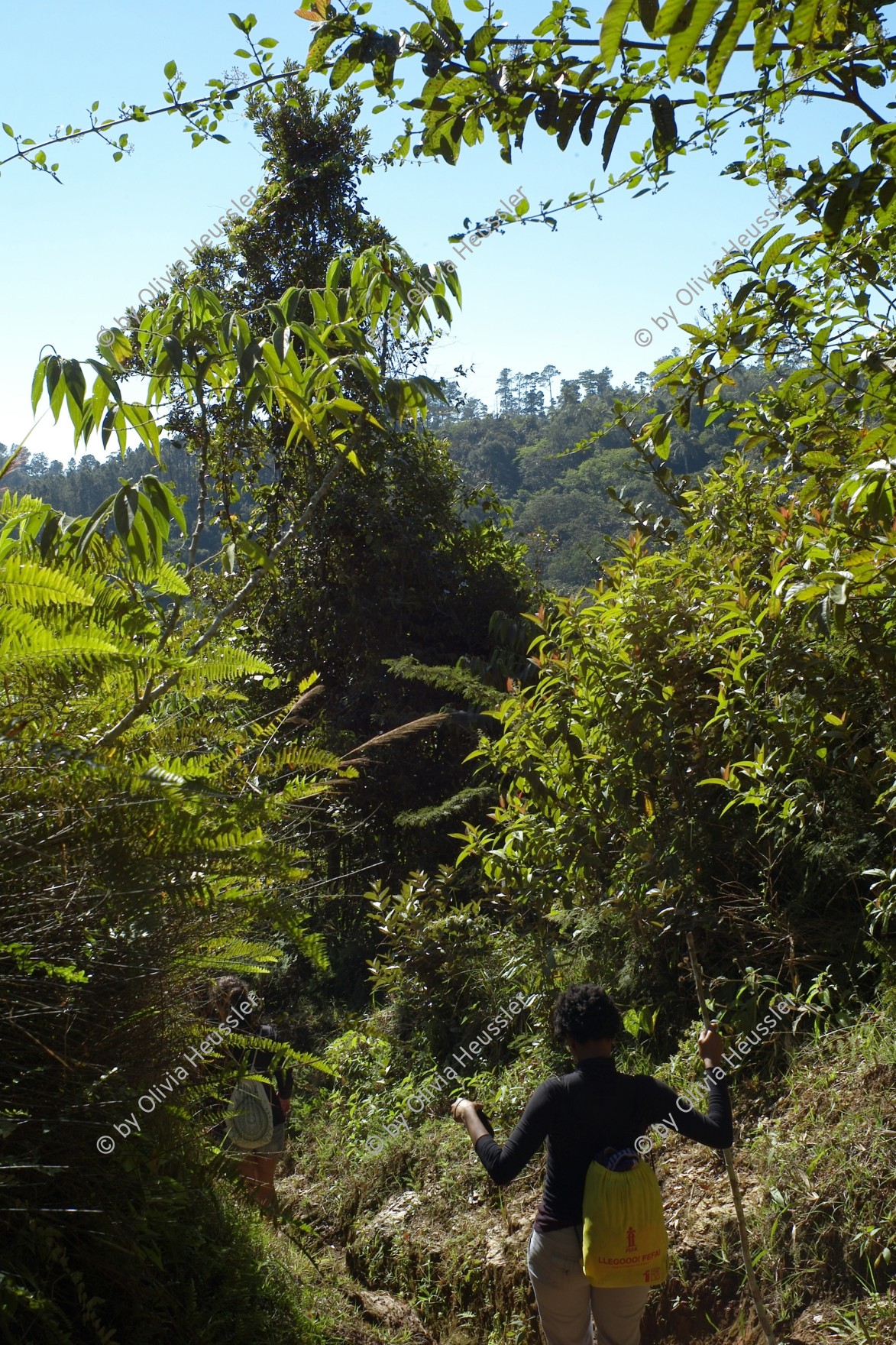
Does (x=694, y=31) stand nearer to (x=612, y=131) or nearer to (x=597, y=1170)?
(x=612, y=131)

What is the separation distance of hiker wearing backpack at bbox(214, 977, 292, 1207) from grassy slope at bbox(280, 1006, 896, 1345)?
0.56 m

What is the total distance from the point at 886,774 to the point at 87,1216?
3.47 metres

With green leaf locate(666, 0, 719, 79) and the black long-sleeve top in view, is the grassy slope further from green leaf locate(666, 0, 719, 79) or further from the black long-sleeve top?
green leaf locate(666, 0, 719, 79)

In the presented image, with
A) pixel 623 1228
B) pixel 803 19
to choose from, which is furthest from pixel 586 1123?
pixel 803 19

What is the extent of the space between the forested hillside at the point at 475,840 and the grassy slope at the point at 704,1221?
17 millimetres

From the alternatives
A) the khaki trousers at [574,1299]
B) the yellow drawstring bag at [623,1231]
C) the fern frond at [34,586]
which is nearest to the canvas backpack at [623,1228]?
the yellow drawstring bag at [623,1231]

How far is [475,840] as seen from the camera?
6426 mm

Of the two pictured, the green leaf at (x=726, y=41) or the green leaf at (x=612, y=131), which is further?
the green leaf at (x=612, y=131)

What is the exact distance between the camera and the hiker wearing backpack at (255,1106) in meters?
4.21

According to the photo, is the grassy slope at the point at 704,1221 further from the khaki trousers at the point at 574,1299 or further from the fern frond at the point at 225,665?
the fern frond at the point at 225,665

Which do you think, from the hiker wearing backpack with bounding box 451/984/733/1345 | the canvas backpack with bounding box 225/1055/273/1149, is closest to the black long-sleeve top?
the hiker wearing backpack with bounding box 451/984/733/1345

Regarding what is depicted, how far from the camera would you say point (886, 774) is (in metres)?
4.42

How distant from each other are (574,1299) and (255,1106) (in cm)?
195

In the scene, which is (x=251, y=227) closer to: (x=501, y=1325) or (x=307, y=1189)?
(x=307, y=1189)
